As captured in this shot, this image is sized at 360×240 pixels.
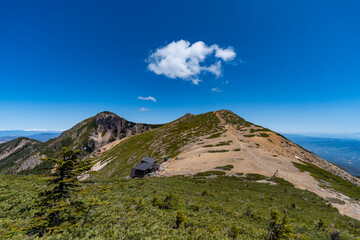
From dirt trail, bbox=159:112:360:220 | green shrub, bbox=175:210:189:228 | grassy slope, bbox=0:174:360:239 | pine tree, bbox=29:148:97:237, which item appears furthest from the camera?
dirt trail, bbox=159:112:360:220

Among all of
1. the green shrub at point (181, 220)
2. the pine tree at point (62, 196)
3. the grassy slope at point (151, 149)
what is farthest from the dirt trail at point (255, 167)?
the pine tree at point (62, 196)

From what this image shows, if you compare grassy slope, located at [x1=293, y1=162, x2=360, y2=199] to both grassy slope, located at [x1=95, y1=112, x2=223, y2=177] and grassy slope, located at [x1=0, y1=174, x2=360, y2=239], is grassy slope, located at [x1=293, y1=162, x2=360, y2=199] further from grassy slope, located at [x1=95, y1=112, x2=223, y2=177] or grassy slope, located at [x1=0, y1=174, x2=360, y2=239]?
grassy slope, located at [x1=95, y1=112, x2=223, y2=177]

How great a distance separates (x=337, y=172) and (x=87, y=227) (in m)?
94.8

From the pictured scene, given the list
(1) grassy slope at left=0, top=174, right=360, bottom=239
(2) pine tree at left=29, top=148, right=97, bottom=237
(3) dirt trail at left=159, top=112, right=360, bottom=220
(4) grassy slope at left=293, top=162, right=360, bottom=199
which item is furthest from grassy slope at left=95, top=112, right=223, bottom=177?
Result: (2) pine tree at left=29, top=148, right=97, bottom=237

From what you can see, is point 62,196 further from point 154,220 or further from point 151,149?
point 151,149

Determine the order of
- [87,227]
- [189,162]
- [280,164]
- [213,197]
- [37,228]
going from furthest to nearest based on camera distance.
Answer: [189,162]
[280,164]
[213,197]
[87,227]
[37,228]

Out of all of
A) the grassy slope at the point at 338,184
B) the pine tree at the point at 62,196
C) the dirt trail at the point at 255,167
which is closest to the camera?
the pine tree at the point at 62,196

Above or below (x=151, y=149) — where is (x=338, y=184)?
below

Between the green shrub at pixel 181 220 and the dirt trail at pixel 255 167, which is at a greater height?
the green shrub at pixel 181 220

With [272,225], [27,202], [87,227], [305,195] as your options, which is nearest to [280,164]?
[305,195]

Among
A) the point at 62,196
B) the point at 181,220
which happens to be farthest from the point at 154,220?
the point at 62,196

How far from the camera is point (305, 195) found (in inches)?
1154

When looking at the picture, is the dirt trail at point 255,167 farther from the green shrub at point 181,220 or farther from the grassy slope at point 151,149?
the green shrub at point 181,220

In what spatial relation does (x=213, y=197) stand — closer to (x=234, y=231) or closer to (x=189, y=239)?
(x=234, y=231)
